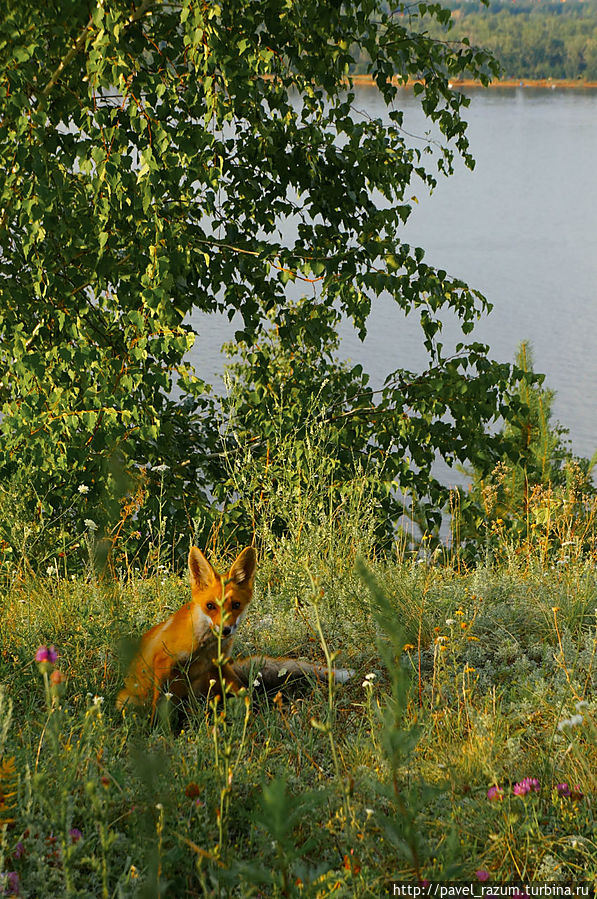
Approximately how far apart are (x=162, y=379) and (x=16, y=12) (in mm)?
1693

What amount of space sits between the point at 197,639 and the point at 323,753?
1.44ft

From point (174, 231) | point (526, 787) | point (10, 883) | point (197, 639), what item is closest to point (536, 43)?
point (174, 231)

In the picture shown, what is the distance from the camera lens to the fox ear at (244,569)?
2.43 metres

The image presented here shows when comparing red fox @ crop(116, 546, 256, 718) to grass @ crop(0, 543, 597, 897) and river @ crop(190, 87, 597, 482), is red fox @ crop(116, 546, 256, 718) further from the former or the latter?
river @ crop(190, 87, 597, 482)

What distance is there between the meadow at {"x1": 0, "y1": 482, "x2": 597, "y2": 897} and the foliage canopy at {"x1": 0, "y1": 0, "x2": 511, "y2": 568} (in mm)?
1208

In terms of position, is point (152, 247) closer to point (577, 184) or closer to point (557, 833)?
point (557, 833)

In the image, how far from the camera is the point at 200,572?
7.93 ft

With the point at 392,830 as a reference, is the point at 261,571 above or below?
below

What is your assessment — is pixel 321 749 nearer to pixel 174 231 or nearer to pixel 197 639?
pixel 197 639

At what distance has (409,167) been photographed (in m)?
4.90

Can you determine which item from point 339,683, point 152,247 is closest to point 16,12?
point 152,247

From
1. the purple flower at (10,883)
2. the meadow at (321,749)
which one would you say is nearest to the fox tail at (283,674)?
the meadow at (321,749)

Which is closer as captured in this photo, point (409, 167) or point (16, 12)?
point (16, 12)

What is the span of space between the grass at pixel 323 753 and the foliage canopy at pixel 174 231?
4.15 ft
